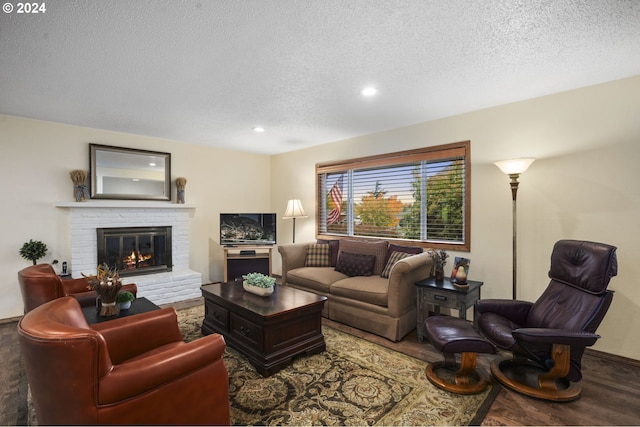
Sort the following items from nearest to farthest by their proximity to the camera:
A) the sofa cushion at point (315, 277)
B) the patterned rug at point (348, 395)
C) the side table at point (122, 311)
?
the patterned rug at point (348, 395) → the side table at point (122, 311) → the sofa cushion at point (315, 277)

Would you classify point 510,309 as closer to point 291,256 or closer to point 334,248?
point 334,248

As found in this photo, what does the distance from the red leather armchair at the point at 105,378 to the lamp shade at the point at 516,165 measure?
2986mm

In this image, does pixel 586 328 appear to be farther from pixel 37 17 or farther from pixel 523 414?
pixel 37 17

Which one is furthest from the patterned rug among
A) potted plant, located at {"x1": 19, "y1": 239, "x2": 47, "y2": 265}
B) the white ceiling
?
potted plant, located at {"x1": 19, "y1": 239, "x2": 47, "y2": 265}

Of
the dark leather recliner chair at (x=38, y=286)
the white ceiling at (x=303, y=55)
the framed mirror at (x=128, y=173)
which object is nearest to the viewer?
the white ceiling at (x=303, y=55)

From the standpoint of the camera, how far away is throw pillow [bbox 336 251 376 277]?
3896mm

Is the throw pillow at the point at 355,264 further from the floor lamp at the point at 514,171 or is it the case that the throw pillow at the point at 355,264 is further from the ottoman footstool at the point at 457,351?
the floor lamp at the point at 514,171

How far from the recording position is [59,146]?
404cm

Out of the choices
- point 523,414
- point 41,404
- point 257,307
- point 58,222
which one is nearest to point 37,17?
point 41,404

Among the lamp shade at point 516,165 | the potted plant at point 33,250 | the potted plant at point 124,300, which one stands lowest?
the potted plant at point 124,300

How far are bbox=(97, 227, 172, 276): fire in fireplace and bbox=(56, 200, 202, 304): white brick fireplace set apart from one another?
83 mm

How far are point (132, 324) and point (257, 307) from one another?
0.98 meters

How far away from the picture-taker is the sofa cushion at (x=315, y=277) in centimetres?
377

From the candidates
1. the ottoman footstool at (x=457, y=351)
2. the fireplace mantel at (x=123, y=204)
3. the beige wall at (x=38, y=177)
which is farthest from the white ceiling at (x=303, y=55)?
the ottoman footstool at (x=457, y=351)
